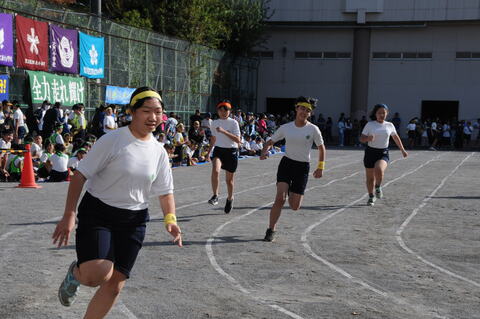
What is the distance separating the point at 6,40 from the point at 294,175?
11.9 meters

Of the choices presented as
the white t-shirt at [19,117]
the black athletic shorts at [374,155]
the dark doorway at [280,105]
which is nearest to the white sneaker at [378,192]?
the black athletic shorts at [374,155]

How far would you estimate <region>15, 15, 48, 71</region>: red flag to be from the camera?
18.7 meters

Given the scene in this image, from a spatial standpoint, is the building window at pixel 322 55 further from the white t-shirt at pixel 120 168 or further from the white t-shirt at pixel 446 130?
the white t-shirt at pixel 120 168

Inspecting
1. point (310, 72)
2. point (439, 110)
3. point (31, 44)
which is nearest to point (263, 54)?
point (310, 72)

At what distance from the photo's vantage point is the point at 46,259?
24.0 feet

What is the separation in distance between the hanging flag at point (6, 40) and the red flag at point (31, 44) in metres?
0.44

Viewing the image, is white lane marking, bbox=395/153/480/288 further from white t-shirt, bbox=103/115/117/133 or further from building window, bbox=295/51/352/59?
building window, bbox=295/51/352/59

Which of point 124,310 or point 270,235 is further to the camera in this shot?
point 270,235

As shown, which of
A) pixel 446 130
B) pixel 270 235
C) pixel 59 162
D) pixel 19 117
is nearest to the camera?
pixel 270 235

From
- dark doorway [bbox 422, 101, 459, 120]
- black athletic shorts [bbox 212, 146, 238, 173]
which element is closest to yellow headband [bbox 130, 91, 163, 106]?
black athletic shorts [bbox 212, 146, 238, 173]

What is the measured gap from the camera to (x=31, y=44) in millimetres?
19219

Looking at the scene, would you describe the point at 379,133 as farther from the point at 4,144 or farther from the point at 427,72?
the point at 427,72

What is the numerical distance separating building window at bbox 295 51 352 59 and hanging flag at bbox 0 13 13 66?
29.3 m

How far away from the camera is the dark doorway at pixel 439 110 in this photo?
43312mm
